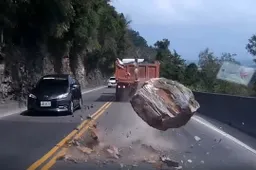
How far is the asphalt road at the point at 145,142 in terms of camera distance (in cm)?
1070

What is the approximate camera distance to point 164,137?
47.5 feet

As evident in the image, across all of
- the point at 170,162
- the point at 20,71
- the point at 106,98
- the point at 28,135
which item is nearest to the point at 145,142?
the point at 170,162

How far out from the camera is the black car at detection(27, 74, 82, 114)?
890 inches

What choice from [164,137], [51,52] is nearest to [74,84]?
[164,137]

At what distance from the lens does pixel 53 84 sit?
78.3 ft

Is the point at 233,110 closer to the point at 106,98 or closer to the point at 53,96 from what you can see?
the point at 53,96

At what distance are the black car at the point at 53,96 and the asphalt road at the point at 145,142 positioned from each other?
1.93m

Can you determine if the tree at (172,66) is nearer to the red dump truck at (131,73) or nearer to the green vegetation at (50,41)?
the green vegetation at (50,41)

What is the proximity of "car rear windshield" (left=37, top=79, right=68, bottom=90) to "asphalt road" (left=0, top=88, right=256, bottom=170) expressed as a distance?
3.13 metres

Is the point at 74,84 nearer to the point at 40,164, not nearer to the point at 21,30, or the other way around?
the point at 21,30

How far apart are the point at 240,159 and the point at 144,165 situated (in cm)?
245

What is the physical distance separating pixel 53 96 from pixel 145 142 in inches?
407

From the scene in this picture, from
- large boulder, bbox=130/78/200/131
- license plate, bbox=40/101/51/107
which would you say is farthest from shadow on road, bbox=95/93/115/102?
large boulder, bbox=130/78/200/131

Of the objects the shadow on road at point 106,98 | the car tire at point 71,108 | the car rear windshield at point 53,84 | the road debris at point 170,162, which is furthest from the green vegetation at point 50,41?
the road debris at point 170,162
